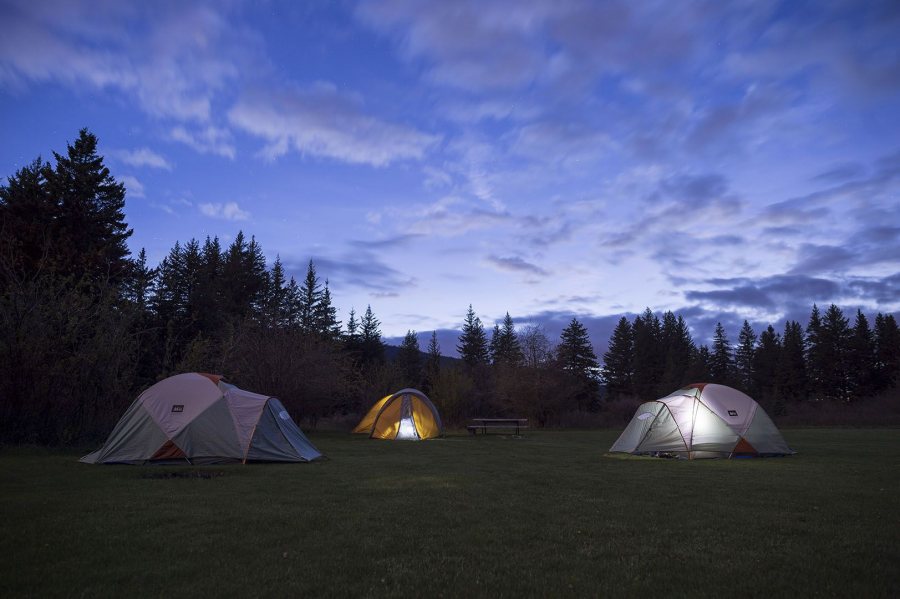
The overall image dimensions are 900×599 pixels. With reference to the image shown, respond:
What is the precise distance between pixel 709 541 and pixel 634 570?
160 centimetres

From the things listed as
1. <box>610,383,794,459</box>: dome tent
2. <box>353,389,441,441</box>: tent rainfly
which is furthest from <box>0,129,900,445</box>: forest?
<box>610,383,794,459</box>: dome tent

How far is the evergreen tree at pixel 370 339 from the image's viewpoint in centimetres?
6128

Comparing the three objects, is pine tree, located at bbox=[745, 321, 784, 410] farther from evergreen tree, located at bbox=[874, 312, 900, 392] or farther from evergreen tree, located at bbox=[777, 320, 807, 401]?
evergreen tree, located at bbox=[874, 312, 900, 392]

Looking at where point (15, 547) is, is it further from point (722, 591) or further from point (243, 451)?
point (243, 451)

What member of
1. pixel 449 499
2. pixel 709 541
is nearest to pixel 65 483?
pixel 449 499

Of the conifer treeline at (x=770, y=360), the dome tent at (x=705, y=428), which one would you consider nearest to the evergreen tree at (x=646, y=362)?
the conifer treeline at (x=770, y=360)

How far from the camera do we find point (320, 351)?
2953 centimetres

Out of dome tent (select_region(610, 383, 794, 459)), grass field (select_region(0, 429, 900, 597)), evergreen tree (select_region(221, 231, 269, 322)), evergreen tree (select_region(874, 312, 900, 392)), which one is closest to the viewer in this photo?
grass field (select_region(0, 429, 900, 597))

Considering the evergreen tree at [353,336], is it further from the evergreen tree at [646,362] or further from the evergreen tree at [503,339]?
the evergreen tree at [646,362]

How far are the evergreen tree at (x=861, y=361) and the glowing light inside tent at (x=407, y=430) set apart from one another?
55289 millimetres

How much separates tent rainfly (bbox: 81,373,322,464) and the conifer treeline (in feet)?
157

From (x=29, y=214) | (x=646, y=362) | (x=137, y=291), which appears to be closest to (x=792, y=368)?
(x=646, y=362)

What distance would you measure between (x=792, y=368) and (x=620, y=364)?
18.7 meters

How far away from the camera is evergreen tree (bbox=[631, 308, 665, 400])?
2579 inches
